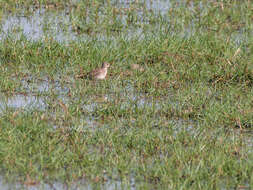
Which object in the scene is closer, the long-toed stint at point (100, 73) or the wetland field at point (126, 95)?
the wetland field at point (126, 95)

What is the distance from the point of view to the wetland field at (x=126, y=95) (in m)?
7.61

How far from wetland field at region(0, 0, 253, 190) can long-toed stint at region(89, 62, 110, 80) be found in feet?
0.39

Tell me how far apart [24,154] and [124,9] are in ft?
25.2

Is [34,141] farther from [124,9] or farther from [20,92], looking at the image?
[124,9]

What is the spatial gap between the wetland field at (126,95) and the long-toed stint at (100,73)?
0.39ft

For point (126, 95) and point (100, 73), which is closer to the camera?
point (126, 95)

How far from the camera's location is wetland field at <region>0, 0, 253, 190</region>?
761 cm

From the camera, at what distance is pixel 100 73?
1075cm

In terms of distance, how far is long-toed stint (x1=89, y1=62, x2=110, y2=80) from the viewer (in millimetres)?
10649

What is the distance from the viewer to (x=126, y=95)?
10.4 meters

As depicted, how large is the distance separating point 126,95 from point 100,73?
593 mm

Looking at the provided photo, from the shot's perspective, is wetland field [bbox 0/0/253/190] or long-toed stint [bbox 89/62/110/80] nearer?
wetland field [bbox 0/0/253/190]

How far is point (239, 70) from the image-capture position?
1134cm

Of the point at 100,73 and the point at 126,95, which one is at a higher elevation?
the point at 100,73
